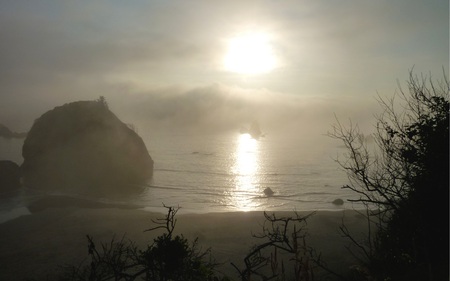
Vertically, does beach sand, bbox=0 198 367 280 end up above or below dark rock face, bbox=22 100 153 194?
below

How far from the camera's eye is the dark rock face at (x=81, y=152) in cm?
6500

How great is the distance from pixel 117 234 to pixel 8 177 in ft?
125

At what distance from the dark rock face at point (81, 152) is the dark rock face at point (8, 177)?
3.63m

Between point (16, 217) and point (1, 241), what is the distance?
31.5ft

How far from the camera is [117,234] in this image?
3328cm

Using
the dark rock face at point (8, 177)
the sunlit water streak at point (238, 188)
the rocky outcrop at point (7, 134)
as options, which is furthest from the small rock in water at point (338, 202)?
the rocky outcrop at point (7, 134)

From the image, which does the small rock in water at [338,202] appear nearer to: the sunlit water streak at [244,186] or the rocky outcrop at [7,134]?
the sunlit water streak at [244,186]

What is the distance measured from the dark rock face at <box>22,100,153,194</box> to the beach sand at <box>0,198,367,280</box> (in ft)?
70.7

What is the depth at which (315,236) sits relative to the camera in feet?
107

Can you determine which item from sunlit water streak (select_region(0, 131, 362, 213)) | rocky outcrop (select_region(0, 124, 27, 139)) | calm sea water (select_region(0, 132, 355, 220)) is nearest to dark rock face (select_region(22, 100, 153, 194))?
sunlit water streak (select_region(0, 131, 362, 213))

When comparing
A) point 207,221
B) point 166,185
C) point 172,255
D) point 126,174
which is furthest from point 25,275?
point 126,174

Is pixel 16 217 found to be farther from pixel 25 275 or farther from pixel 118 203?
pixel 25 275

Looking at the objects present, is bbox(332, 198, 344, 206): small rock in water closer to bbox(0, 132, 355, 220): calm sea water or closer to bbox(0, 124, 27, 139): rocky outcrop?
bbox(0, 132, 355, 220): calm sea water

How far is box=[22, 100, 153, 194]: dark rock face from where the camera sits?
65.0 meters
